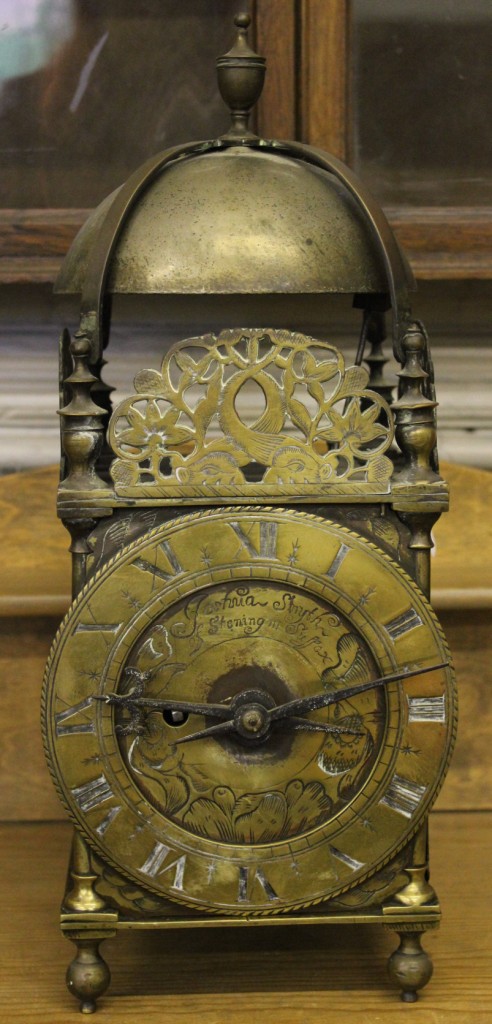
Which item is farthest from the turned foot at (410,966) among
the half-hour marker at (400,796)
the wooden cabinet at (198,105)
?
the wooden cabinet at (198,105)

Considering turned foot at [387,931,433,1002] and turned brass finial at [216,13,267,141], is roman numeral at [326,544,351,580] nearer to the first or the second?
turned foot at [387,931,433,1002]

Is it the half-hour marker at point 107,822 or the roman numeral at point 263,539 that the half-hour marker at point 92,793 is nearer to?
the half-hour marker at point 107,822

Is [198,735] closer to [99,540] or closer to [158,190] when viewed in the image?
Result: [99,540]

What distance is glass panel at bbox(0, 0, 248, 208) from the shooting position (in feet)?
6.26

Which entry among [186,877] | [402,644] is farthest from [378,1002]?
[402,644]

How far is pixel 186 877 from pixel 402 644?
0.28 m

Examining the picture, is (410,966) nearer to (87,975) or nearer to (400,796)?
→ (400,796)

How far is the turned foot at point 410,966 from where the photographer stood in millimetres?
1292

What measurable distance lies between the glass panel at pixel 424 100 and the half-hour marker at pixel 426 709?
876mm

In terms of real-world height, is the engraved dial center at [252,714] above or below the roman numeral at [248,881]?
above

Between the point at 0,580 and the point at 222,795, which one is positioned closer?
the point at 222,795

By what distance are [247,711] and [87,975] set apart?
28 centimetres

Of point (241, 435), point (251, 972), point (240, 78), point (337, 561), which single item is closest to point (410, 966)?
point (251, 972)

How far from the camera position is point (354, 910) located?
129 cm
